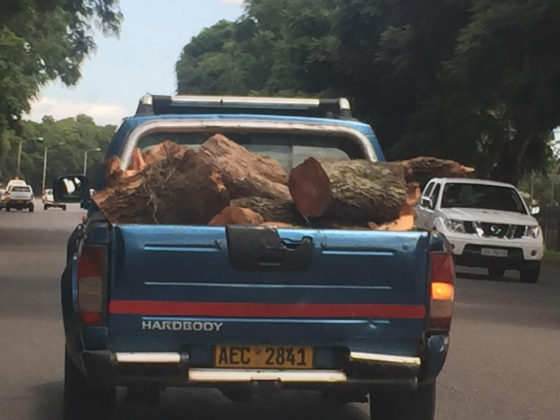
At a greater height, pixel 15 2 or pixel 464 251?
pixel 15 2

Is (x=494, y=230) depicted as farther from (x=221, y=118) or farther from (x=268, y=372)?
(x=268, y=372)

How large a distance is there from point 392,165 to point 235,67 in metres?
56.3

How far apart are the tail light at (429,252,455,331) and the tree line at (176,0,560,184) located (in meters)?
15.7

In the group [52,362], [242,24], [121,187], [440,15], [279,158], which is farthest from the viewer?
[242,24]

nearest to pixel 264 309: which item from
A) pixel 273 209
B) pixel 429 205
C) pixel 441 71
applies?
pixel 273 209

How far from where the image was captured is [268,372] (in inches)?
217

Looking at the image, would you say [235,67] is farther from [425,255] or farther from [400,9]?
[425,255]

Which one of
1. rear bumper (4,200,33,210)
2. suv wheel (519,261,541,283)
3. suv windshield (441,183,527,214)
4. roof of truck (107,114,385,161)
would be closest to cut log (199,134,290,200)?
roof of truck (107,114,385,161)

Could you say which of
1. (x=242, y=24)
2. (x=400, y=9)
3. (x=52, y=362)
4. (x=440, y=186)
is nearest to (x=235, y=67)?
(x=242, y=24)

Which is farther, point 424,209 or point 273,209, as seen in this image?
point 424,209

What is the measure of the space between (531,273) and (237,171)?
47.9 feet

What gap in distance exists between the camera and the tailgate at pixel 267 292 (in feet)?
17.5

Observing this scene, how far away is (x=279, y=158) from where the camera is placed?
7570mm

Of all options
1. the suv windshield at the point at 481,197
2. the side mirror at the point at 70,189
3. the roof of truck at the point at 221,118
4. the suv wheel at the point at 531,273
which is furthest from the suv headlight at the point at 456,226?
the roof of truck at the point at 221,118
